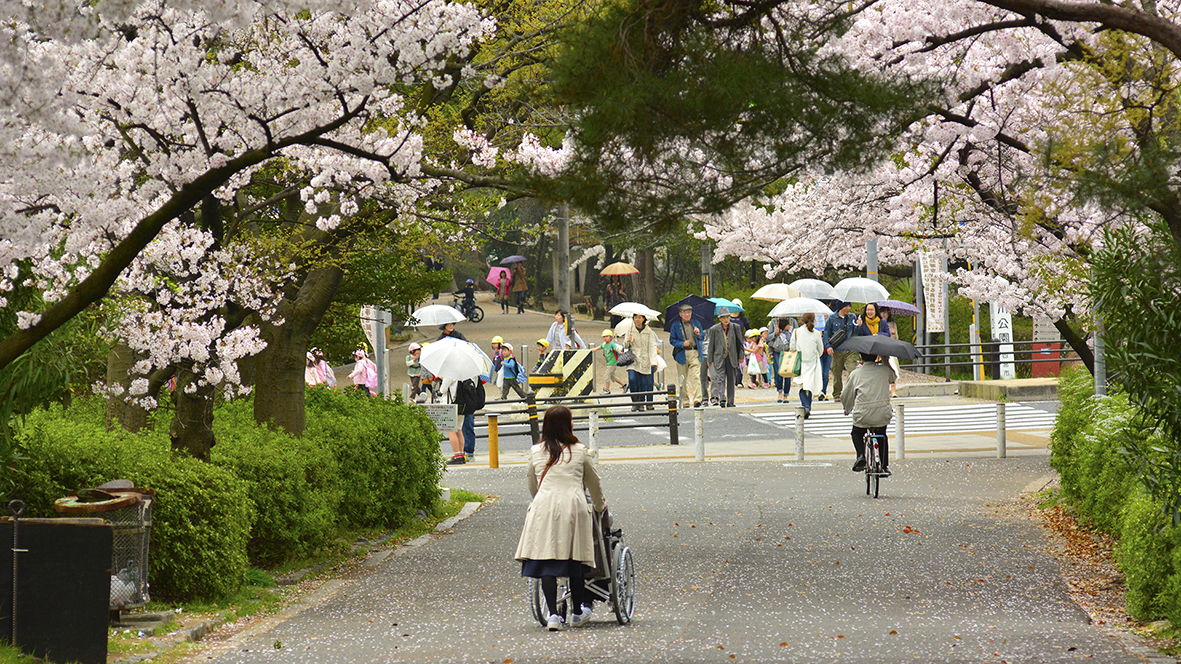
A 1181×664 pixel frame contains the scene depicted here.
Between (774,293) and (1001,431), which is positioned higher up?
(774,293)

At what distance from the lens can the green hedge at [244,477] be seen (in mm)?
8859

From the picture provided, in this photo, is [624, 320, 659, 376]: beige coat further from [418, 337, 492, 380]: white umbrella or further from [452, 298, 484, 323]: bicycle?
[452, 298, 484, 323]: bicycle

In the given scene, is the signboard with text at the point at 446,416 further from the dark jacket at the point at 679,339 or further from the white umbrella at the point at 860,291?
the white umbrella at the point at 860,291

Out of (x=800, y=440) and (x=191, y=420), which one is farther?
(x=800, y=440)

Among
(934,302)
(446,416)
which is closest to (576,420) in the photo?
(446,416)

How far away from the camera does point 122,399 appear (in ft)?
42.0

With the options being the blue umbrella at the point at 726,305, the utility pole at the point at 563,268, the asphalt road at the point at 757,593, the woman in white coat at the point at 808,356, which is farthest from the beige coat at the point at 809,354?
the asphalt road at the point at 757,593

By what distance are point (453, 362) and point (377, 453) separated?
706 cm

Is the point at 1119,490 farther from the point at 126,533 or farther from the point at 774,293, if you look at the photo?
the point at 774,293

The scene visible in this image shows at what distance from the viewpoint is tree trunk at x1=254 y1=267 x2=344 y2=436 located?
12.8 metres

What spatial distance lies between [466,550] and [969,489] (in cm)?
729

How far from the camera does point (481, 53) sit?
506 inches

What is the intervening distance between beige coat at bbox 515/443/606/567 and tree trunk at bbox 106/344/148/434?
5.92 metres

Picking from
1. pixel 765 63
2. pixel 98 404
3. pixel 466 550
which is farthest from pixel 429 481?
pixel 765 63
